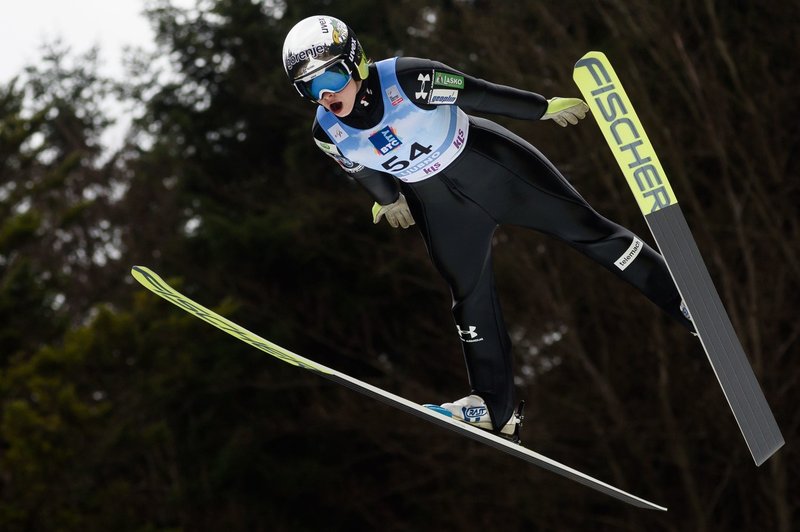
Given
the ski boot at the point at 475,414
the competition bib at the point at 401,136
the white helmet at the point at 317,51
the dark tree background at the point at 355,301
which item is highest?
the white helmet at the point at 317,51

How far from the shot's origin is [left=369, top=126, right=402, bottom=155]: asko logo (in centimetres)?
374

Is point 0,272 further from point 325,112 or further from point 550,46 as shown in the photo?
point 325,112

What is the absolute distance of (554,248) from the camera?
11305 mm

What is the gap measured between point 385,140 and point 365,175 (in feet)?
0.95

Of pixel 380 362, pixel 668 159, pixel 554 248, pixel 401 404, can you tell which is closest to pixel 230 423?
pixel 380 362

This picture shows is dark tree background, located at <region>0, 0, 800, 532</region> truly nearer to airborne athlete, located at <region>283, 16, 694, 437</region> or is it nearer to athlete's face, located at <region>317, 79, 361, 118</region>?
airborne athlete, located at <region>283, 16, 694, 437</region>

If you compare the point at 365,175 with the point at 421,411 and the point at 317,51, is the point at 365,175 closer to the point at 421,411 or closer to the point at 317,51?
the point at 317,51

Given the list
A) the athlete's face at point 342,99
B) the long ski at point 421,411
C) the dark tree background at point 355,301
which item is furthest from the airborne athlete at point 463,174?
the dark tree background at point 355,301

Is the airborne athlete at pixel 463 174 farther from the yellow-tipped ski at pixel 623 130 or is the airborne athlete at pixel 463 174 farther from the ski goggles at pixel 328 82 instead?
the yellow-tipped ski at pixel 623 130

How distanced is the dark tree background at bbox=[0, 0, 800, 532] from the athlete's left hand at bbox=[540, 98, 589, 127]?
5693 millimetres

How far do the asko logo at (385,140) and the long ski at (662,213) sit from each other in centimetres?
59

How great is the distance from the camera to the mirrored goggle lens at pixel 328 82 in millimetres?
3580

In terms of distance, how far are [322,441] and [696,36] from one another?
6.59 meters

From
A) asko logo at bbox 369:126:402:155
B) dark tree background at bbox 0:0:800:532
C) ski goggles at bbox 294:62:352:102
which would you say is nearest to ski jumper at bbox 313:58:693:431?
asko logo at bbox 369:126:402:155
